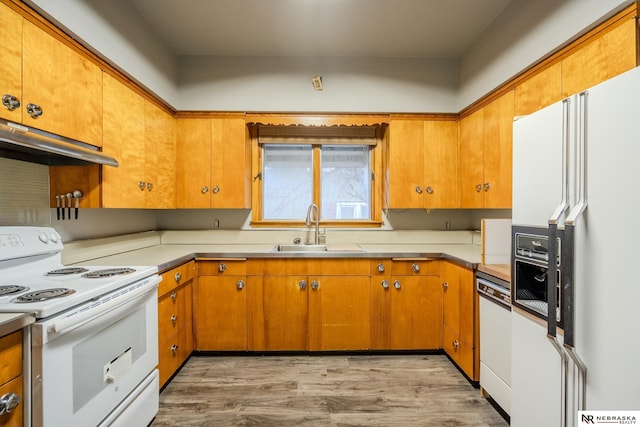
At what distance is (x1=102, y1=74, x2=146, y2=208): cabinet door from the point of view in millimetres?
1897

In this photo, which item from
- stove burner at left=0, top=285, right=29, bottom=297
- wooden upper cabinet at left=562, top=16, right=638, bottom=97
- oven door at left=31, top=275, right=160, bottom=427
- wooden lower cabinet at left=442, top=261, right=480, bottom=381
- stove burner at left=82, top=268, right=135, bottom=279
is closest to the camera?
oven door at left=31, top=275, right=160, bottom=427

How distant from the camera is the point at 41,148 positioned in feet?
4.23

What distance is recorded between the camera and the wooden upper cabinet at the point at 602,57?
133 centimetres

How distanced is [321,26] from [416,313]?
2.45m

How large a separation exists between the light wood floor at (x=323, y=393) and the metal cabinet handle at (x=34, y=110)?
5.68 feet

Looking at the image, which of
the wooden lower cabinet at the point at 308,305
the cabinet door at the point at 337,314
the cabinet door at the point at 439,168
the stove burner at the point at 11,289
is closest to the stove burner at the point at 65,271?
the stove burner at the point at 11,289

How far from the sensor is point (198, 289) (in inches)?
96.5

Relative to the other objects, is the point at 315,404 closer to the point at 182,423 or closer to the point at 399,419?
the point at 399,419

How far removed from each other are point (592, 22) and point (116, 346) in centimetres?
274

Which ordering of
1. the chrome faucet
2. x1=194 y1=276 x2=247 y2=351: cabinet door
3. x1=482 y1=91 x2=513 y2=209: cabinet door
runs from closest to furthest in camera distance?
x1=482 y1=91 x2=513 y2=209: cabinet door < x1=194 y1=276 x2=247 y2=351: cabinet door < the chrome faucet

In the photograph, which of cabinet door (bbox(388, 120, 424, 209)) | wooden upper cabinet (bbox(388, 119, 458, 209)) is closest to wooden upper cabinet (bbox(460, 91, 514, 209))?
wooden upper cabinet (bbox(388, 119, 458, 209))

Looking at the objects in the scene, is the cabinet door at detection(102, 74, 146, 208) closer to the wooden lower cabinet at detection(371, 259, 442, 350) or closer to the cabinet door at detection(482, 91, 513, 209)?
the wooden lower cabinet at detection(371, 259, 442, 350)

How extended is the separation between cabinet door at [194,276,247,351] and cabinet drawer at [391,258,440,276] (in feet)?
4.16

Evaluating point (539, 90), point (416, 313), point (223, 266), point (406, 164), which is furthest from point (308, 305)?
point (539, 90)
